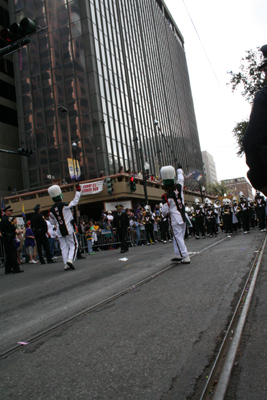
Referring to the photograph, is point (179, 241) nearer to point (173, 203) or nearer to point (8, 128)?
point (173, 203)

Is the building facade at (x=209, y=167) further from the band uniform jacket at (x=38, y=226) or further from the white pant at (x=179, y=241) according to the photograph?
the white pant at (x=179, y=241)

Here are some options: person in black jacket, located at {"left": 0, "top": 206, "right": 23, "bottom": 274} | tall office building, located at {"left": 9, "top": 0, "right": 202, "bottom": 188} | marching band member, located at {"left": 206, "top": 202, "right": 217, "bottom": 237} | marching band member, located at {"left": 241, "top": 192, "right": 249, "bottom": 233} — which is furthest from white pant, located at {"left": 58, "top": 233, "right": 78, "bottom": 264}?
tall office building, located at {"left": 9, "top": 0, "right": 202, "bottom": 188}

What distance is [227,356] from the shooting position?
2.70m

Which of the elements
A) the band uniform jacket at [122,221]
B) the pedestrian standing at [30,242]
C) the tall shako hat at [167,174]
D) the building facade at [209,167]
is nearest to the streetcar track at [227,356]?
the tall shako hat at [167,174]

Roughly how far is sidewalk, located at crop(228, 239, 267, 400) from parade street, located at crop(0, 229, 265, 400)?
0.23 m

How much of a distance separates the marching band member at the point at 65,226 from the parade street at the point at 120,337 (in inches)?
131

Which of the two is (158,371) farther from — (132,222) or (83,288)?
(132,222)

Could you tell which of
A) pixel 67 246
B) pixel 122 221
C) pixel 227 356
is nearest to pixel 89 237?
pixel 122 221

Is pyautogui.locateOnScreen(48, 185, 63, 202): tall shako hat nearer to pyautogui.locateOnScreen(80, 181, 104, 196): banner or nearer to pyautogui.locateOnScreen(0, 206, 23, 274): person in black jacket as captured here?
pyautogui.locateOnScreen(0, 206, 23, 274): person in black jacket

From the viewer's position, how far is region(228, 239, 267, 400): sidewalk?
217 centimetres

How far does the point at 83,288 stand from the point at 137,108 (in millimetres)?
37834

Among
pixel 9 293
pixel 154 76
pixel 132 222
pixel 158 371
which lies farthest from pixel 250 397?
pixel 154 76

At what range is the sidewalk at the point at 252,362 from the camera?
85.3 inches

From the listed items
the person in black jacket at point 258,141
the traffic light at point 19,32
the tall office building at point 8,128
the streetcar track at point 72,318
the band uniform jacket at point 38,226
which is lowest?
the streetcar track at point 72,318
